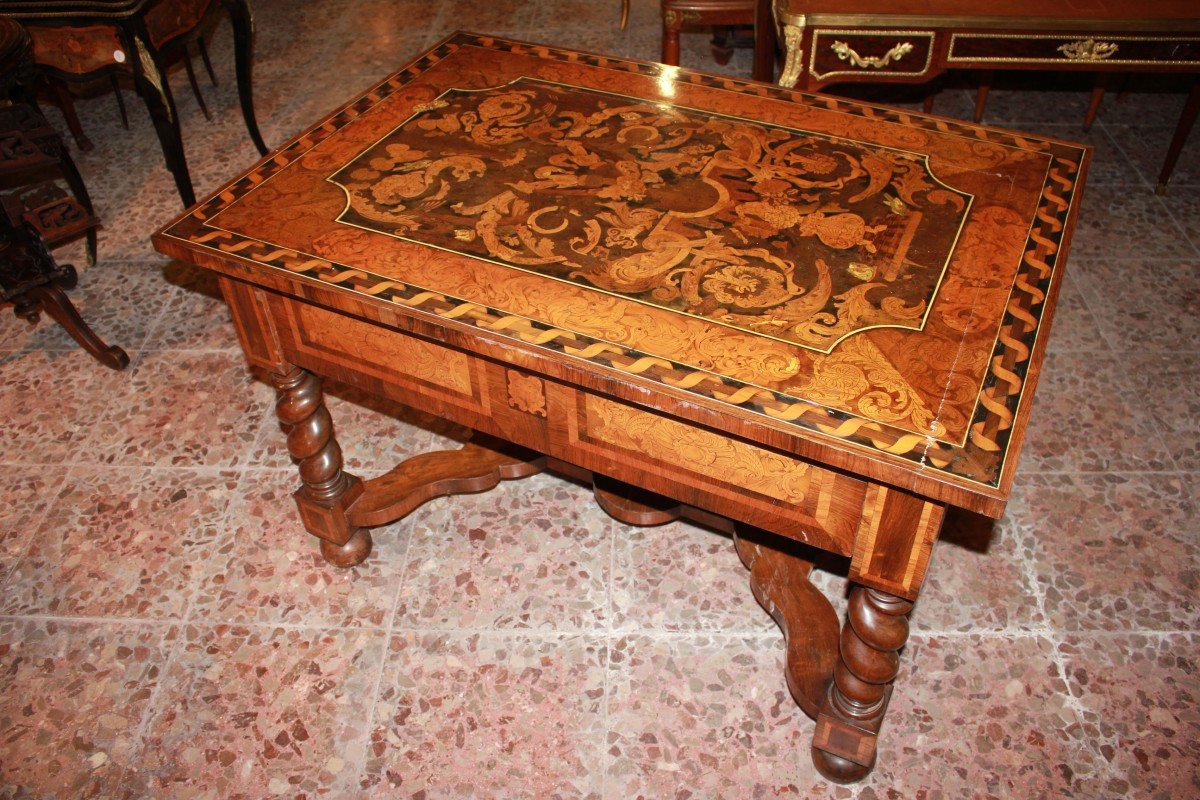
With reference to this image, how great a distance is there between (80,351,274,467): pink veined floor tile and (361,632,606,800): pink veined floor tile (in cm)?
86

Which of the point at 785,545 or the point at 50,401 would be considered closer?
the point at 785,545

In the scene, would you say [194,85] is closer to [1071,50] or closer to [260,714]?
[260,714]

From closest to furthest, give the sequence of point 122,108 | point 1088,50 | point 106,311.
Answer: point 1088,50, point 106,311, point 122,108

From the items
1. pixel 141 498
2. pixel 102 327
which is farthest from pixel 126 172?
pixel 141 498

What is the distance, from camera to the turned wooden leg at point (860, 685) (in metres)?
1.52

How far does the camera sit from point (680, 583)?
7.09ft

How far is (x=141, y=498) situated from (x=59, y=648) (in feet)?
1.46

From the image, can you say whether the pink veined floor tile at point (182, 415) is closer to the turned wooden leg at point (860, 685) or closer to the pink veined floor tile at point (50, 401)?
the pink veined floor tile at point (50, 401)

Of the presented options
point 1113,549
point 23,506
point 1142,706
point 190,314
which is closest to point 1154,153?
point 1113,549

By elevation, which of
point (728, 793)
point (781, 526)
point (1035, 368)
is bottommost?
point (728, 793)

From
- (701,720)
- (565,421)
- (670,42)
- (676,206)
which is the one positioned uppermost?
(676,206)

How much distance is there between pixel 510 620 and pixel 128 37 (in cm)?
195

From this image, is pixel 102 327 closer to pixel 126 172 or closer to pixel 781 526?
pixel 126 172

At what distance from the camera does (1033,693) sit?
6.28 feet
